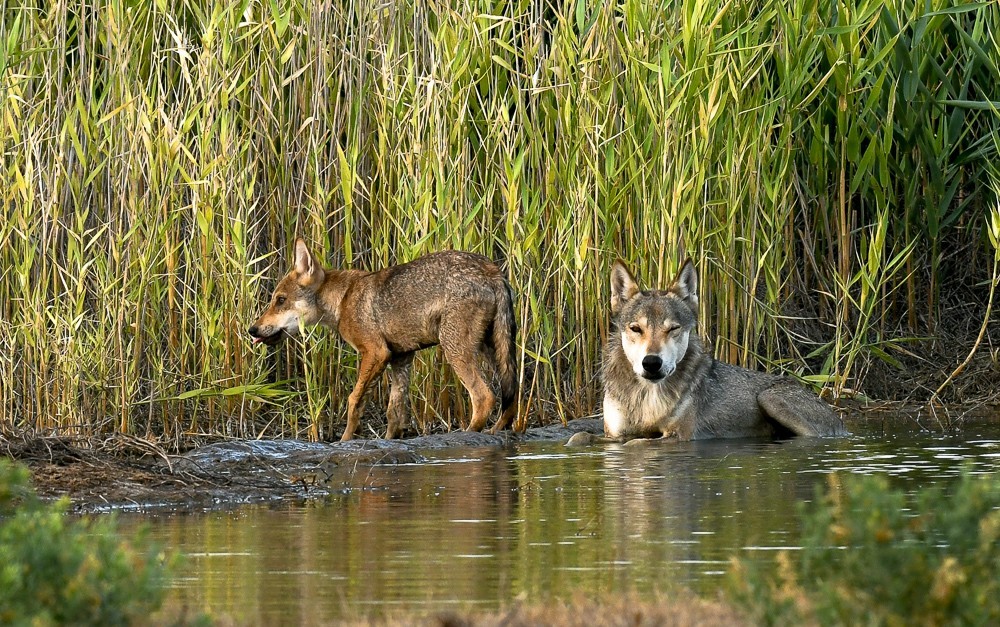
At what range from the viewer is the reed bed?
1001cm

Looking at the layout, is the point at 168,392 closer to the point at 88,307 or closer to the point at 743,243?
the point at 88,307

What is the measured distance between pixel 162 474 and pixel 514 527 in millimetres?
2262

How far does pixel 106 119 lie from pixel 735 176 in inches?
170

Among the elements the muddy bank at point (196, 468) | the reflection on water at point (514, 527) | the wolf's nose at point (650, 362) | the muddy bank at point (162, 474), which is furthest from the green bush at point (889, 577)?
the wolf's nose at point (650, 362)

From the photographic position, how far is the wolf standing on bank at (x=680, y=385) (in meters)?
10.1

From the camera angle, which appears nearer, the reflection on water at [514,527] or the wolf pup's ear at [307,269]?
the reflection on water at [514,527]

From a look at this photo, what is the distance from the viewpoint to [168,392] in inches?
407

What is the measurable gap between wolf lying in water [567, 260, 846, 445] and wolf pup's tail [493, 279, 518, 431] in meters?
A: 0.68

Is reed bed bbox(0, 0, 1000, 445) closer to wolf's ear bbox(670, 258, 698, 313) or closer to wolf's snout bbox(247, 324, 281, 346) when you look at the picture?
wolf's snout bbox(247, 324, 281, 346)

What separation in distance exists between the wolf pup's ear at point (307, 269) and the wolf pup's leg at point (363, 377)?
632 millimetres

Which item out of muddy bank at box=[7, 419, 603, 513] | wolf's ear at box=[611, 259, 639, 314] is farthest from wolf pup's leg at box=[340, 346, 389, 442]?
wolf's ear at box=[611, 259, 639, 314]

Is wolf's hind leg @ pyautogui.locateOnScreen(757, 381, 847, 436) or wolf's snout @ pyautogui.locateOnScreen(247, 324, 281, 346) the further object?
wolf's snout @ pyautogui.locateOnScreen(247, 324, 281, 346)

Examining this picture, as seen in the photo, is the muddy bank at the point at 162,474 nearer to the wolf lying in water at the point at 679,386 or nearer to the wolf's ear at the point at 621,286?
the wolf lying in water at the point at 679,386

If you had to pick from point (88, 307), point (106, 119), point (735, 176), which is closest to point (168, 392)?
point (88, 307)
